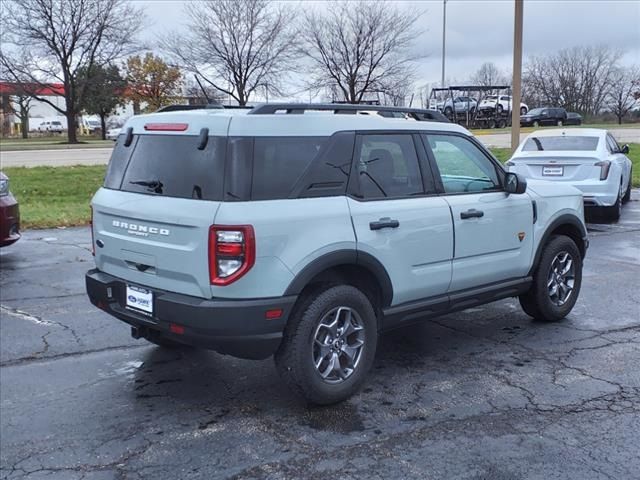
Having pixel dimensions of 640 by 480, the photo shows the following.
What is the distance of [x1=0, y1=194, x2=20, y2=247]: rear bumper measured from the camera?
8148mm

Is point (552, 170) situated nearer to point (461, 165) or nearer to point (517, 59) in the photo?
point (517, 59)

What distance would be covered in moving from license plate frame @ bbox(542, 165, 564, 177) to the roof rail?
635cm

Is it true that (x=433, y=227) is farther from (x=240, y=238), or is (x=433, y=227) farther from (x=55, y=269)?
(x=55, y=269)

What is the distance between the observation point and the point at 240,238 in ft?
11.8

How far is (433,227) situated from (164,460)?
2330mm

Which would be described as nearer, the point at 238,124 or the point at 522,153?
the point at 238,124

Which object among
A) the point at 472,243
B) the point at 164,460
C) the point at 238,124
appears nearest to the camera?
the point at 164,460

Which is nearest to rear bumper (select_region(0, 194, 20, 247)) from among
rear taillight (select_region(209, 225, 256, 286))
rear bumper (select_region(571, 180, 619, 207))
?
rear taillight (select_region(209, 225, 256, 286))

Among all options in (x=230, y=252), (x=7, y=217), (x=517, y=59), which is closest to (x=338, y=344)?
(x=230, y=252)

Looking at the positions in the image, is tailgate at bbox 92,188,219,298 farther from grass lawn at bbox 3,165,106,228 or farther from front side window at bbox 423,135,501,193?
grass lawn at bbox 3,165,106,228

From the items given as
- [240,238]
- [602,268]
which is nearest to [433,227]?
[240,238]

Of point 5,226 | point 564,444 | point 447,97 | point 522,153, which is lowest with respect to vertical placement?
point 564,444

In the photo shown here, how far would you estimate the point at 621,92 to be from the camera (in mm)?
65250

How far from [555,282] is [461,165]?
5.14 feet
